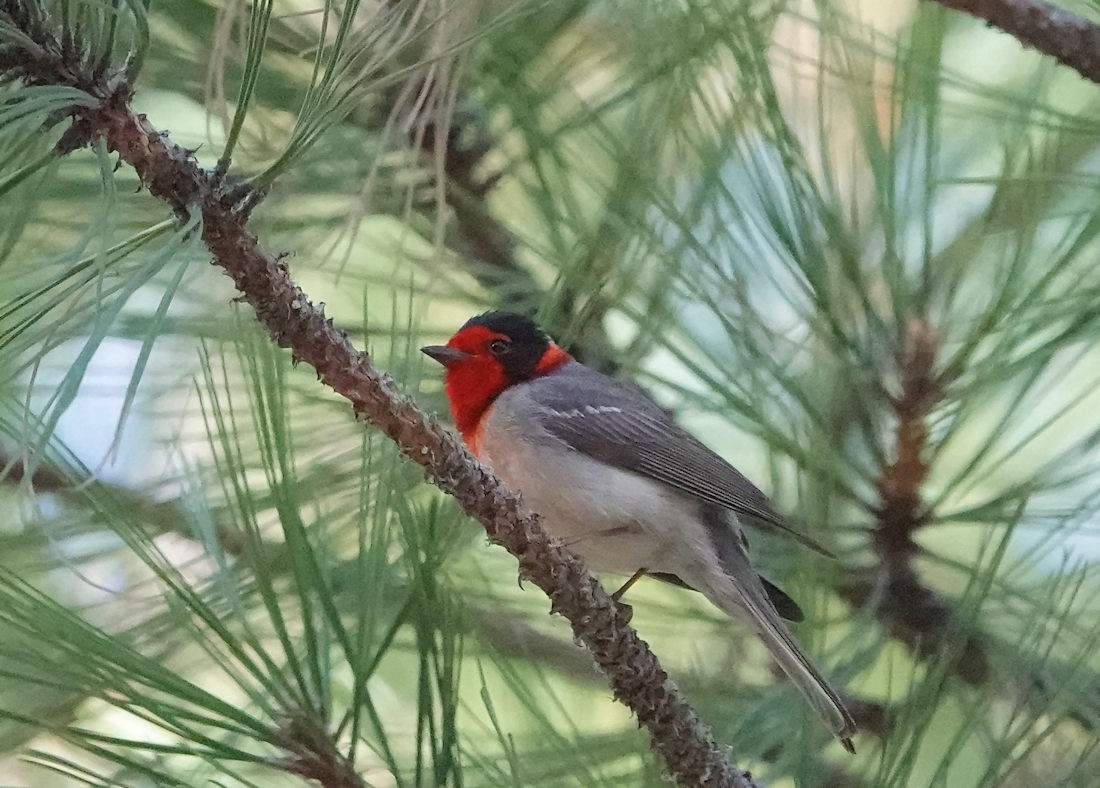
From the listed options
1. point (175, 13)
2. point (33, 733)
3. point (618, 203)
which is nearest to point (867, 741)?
Result: point (618, 203)

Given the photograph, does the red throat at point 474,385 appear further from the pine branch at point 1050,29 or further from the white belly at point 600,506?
the pine branch at point 1050,29

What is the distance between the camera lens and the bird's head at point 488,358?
1.67 metres

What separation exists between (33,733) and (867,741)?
3.05 feet

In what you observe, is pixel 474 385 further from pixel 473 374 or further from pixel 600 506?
pixel 600 506

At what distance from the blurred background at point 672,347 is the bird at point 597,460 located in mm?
112

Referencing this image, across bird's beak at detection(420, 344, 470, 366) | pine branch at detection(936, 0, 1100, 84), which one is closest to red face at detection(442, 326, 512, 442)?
bird's beak at detection(420, 344, 470, 366)

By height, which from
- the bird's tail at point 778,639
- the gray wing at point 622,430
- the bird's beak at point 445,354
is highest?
the bird's beak at point 445,354

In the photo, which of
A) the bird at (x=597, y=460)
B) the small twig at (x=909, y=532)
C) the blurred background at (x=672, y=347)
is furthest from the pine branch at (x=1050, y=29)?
the bird at (x=597, y=460)

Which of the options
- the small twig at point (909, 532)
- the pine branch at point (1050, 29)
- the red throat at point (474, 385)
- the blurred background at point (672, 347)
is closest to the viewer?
the pine branch at point (1050, 29)

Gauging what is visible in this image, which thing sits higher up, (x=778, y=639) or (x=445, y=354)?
(x=445, y=354)

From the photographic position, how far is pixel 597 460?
71.5 inches

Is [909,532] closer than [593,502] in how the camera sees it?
Yes

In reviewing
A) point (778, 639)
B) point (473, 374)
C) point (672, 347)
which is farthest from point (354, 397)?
point (473, 374)

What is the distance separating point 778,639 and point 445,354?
1.93ft
